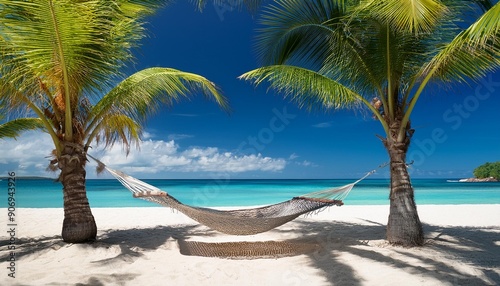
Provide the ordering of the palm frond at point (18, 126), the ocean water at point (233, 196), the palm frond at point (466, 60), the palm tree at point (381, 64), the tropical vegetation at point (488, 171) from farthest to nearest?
1. the tropical vegetation at point (488, 171)
2. the ocean water at point (233, 196)
3. the palm frond at point (18, 126)
4. the palm tree at point (381, 64)
5. the palm frond at point (466, 60)

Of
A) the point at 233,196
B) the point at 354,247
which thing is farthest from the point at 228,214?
the point at 233,196

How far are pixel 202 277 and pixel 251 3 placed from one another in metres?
1.99

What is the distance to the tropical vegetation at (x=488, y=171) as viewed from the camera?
83.4 ft

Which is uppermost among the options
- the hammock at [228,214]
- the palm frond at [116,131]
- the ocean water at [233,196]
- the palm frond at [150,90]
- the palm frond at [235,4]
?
the palm frond at [235,4]

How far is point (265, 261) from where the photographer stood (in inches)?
106

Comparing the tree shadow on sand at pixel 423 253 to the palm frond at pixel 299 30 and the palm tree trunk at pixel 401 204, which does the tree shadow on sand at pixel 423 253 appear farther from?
the palm frond at pixel 299 30

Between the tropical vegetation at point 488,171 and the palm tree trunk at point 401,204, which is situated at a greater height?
the tropical vegetation at point 488,171

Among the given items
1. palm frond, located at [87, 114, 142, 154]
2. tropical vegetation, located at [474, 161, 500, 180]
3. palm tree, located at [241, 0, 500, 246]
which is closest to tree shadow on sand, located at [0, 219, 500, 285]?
palm tree, located at [241, 0, 500, 246]

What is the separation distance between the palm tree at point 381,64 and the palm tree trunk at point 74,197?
1.57 meters

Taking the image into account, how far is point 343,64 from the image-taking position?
320cm

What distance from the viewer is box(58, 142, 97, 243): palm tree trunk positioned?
122 inches

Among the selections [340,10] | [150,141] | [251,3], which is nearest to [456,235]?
[340,10]

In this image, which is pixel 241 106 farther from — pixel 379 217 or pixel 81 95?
pixel 81 95

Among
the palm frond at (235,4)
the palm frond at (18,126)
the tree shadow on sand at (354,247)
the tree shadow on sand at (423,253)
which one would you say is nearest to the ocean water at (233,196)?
the palm frond at (18,126)
